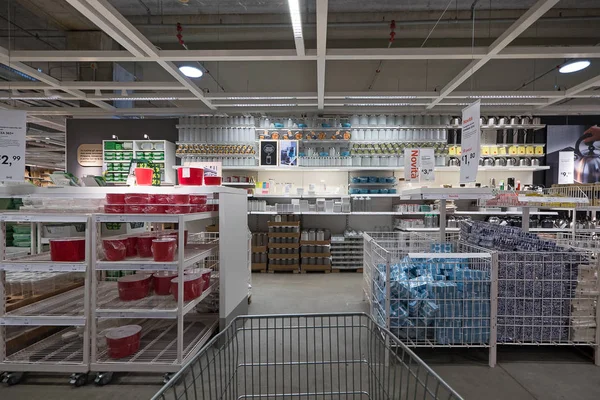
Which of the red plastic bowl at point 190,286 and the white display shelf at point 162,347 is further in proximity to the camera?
the red plastic bowl at point 190,286

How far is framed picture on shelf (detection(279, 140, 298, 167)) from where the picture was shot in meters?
7.02

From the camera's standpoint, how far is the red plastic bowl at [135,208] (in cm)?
272

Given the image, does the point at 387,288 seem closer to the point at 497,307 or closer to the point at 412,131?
the point at 497,307

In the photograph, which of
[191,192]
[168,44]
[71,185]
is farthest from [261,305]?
[168,44]

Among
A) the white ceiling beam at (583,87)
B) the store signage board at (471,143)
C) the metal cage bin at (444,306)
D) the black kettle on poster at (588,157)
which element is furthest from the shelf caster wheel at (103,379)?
the black kettle on poster at (588,157)

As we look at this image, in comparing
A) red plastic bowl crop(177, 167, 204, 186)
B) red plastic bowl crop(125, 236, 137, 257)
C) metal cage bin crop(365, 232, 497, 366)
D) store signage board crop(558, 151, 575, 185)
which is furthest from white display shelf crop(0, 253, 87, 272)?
store signage board crop(558, 151, 575, 185)

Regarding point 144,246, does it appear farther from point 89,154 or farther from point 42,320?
point 89,154

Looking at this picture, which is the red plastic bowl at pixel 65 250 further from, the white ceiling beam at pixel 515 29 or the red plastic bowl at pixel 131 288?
the white ceiling beam at pixel 515 29

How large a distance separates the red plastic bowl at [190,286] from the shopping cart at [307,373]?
0.46 metres

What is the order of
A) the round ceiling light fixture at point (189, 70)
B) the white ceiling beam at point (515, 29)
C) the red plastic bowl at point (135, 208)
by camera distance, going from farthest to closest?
the round ceiling light fixture at point (189, 70) → the white ceiling beam at point (515, 29) → the red plastic bowl at point (135, 208)

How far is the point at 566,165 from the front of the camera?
7.52 m

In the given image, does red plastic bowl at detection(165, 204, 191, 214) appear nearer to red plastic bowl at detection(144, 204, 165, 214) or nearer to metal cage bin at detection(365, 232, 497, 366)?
red plastic bowl at detection(144, 204, 165, 214)

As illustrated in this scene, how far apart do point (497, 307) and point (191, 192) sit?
10.2 feet

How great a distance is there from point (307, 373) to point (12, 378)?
2539 mm
